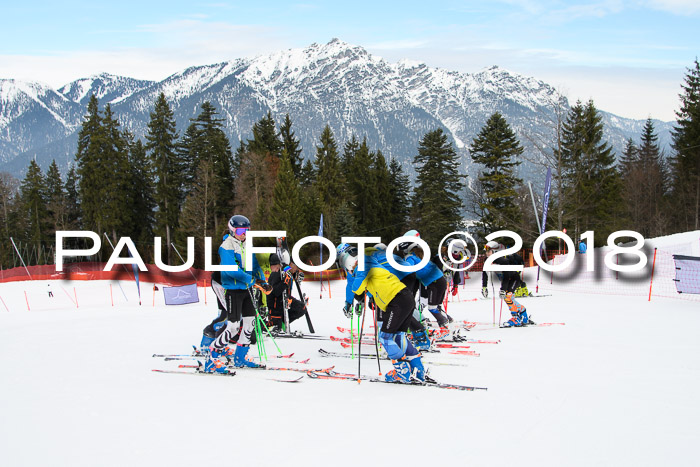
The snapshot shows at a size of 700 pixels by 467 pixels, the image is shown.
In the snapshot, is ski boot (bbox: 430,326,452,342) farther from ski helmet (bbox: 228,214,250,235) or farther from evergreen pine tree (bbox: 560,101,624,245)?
Result: evergreen pine tree (bbox: 560,101,624,245)

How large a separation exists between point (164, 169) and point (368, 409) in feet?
158

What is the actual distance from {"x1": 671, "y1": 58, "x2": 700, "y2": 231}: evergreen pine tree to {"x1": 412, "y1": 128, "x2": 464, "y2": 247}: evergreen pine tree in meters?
18.5

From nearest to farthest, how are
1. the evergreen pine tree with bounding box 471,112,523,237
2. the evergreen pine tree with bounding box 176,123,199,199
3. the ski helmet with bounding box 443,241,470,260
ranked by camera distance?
the ski helmet with bounding box 443,241,470,260 → the evergreen pine tree with bounding box 471,112,523,237 → the evergreen pine tree with bounding box 176,123,199,199

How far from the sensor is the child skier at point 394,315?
6238mm

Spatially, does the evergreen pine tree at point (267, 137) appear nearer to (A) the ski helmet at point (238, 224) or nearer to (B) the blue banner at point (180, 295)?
(B) the blue banner at point (180, 295)

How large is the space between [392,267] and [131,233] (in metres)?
47.8

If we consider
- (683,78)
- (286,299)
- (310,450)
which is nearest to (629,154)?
(683,78)

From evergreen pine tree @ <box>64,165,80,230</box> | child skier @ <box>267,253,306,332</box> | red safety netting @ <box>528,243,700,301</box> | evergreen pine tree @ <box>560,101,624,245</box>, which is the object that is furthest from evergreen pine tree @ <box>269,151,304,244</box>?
evergreen pine tree @ <box>64,165,80,230</box>

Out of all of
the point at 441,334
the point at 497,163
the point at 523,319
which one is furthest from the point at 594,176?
the point at 441,334

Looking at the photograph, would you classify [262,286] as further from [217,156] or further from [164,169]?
[217,156]

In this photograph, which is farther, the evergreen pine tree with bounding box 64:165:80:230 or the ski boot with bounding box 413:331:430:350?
the evergreen pine tree with bounding box 64:165:80:230

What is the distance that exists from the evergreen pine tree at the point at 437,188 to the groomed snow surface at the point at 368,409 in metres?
37.2

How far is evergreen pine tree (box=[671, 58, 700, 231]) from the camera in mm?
42625

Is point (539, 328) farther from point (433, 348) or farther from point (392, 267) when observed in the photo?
point (392, 267)
